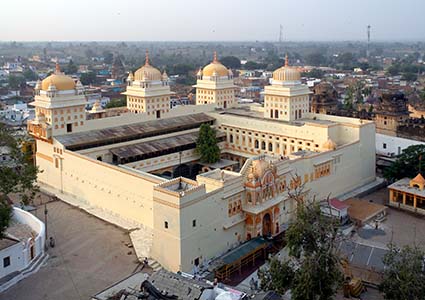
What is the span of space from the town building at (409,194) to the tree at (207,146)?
1208cm

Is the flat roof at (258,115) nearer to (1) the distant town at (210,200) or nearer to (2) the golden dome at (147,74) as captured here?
(1) the distant town at (210,200)

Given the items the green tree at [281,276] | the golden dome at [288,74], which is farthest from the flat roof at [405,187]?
the green tree at [281,276]

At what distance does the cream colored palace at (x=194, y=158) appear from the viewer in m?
24.0

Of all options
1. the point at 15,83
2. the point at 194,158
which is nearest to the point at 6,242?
the point at 194,158

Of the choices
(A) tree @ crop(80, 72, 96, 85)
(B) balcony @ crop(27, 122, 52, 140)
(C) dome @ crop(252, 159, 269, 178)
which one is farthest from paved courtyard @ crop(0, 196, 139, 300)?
(A) tree @ crop(80, 72, 96, 85)

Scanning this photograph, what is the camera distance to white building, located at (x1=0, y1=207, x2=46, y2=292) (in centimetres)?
2184

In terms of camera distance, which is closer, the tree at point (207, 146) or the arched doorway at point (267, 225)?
the arched doorway at point (267, 225)

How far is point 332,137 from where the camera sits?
35.4 meters

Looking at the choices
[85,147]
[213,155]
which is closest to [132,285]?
[85,147]

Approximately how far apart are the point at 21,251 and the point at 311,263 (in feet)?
41.7

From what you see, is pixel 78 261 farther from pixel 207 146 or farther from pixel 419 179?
pixel 419 179

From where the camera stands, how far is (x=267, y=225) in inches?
1073

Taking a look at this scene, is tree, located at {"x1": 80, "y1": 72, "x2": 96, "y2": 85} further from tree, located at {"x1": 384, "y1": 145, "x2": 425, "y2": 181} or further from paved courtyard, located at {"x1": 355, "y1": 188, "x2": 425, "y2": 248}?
paved courtyard, located at {"x1": 355, "y1": 188, "x2": 425, "y2": 248}

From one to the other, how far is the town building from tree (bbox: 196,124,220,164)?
12077 mm
